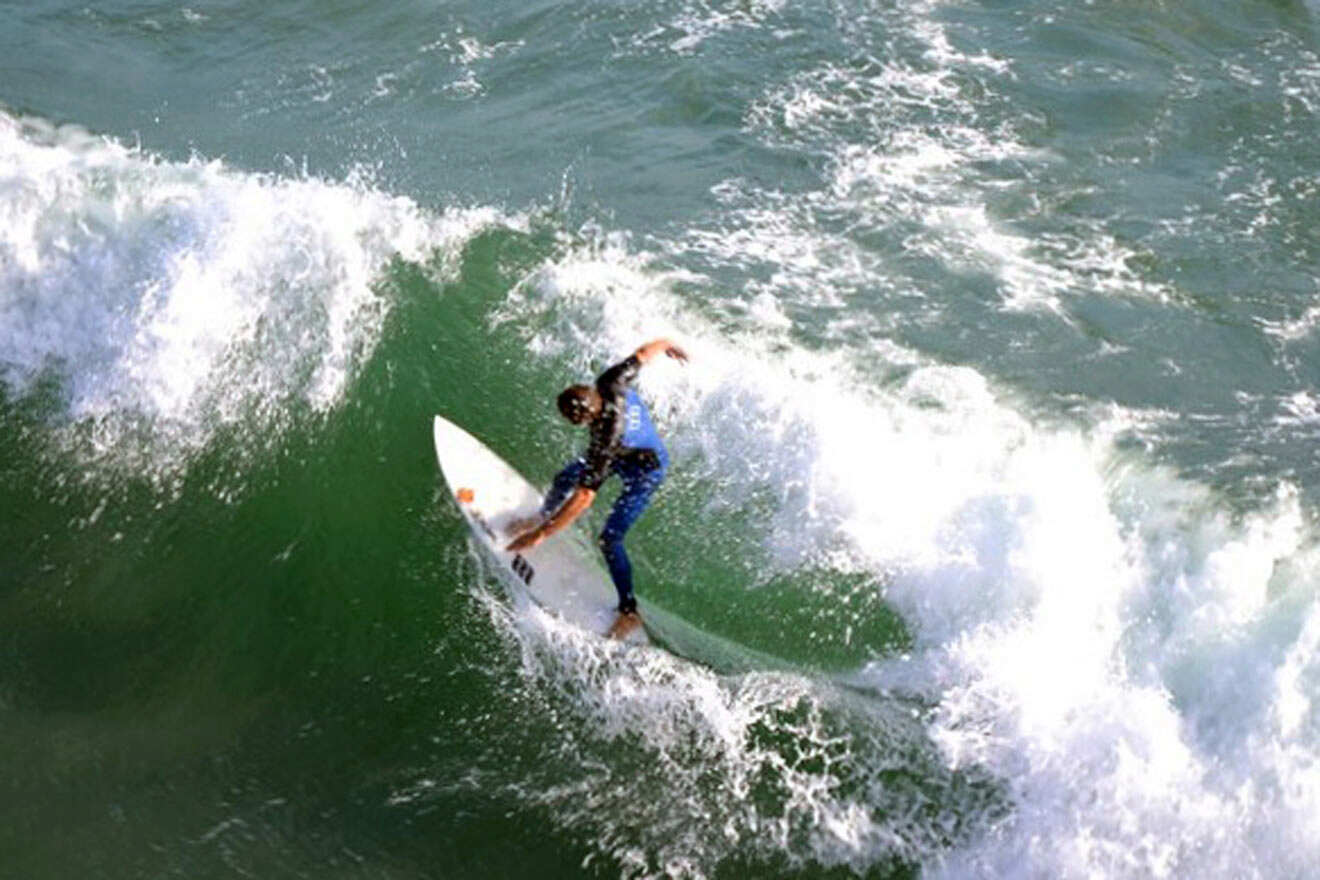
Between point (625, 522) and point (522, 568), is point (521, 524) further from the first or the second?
point (625, 522)

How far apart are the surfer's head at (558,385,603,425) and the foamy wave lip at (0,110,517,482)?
10.2 feet

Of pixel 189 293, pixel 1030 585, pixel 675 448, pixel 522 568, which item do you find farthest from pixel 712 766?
pixel 189 293

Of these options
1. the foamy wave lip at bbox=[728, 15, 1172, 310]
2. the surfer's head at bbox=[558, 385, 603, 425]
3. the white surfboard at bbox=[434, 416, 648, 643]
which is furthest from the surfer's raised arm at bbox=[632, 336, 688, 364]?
the foamy wave lip at bbox=[728, 15, 1172, 310]

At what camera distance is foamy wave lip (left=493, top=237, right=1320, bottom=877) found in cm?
827

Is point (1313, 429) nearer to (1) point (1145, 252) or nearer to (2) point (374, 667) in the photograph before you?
(1) point (1145, 252)

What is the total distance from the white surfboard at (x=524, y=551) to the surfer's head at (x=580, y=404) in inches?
54.8

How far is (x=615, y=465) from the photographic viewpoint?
8.64 m

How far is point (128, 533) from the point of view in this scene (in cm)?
993

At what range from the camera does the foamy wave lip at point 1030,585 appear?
A: 8.27 meters

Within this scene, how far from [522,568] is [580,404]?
1.56 metres

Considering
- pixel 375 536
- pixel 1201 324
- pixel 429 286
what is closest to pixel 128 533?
pixel 375 536

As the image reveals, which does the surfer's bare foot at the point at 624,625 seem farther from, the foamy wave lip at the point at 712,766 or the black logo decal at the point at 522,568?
the black logo decal at the point at 522,568

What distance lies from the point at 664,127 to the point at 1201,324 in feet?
18.2

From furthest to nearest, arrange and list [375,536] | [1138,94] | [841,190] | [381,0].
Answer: [381,0], [1138,94], [841,190], [375,536]
